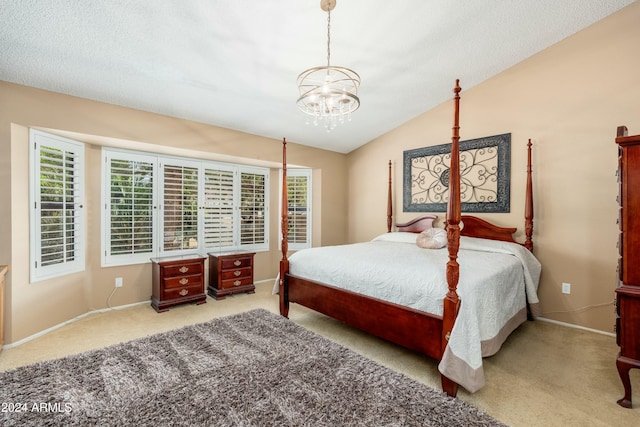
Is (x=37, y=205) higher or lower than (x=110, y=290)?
higher

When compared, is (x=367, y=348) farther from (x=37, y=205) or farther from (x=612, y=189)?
(x=37, y=205)

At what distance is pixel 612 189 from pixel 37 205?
18.7 ft

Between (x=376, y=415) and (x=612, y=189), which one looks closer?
(x=376, y=415)

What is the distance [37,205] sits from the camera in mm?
2865

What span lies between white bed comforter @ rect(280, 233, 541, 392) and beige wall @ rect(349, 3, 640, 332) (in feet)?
1.35

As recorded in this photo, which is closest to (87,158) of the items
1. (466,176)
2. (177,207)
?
(177,207)

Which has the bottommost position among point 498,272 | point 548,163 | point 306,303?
point 306,303

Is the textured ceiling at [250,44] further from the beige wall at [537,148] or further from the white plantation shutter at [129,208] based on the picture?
the white plantation shutter at [129,208]

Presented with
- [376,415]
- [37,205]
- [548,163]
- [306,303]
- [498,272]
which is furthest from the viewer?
[548,163]

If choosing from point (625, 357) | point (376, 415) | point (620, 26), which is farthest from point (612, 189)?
point (376, 415)

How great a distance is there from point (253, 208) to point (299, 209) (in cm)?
84

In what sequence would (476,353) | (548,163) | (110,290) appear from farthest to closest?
1. (110,290)
2. (548,163)
3. (476,353)

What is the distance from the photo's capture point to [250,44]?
2611 millimetres

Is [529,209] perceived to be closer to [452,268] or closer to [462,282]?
[462,282]
